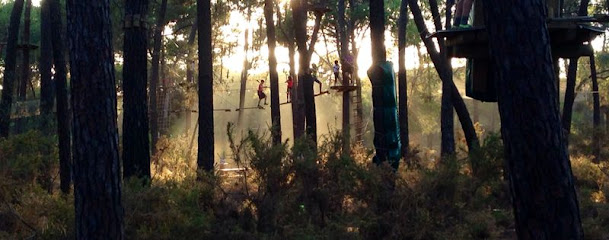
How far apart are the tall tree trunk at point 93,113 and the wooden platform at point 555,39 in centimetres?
370

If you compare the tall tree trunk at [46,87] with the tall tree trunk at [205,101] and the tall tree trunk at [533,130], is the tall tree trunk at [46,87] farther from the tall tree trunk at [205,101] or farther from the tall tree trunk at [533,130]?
the tall tree trunk at [533,130]

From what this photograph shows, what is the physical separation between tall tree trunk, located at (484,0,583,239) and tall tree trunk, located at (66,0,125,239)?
411 centimetres

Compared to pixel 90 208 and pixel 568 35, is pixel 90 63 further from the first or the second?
pixel 568 35

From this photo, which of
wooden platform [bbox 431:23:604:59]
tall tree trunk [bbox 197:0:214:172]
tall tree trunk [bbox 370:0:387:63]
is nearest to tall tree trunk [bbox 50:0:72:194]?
tall tree trunk [bbox 197:0:214:172]

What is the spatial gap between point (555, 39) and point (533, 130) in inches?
73.4

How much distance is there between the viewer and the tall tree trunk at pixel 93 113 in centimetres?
728

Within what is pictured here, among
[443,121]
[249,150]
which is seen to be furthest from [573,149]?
[249,150]

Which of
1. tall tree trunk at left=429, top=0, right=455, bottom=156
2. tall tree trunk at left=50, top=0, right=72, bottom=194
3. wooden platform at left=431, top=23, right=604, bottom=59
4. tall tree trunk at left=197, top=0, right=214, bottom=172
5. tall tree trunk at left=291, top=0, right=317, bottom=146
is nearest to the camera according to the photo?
wooden platform at left=431, top=23, right=604, bottom=59

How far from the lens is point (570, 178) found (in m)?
5.59

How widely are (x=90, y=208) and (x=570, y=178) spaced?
4.89 metres

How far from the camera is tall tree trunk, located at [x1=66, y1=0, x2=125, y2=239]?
728 cm

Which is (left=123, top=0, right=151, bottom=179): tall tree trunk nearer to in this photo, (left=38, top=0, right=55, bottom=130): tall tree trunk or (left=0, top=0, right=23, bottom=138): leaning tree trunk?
(left=38, top=0, right=55, bottom=130): tall tree trunk

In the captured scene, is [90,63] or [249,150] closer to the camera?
[90,63]

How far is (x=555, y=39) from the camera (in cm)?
Answer: 698
